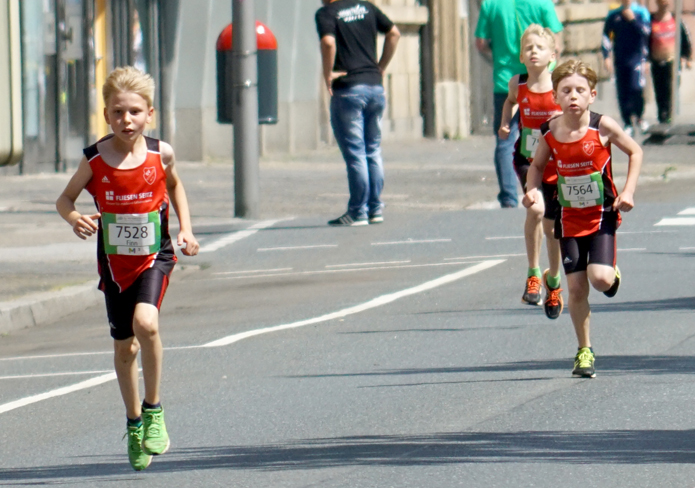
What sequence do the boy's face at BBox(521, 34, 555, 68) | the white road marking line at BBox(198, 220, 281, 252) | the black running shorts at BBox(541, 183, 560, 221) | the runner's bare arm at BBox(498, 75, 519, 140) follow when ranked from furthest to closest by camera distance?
the white road marking line at BBox(198, 220, 281, 252) → the runner's bare arm at BBox(498, 75, 519, 140) → the boy's face at BBox(521, 34, 555, 68) → the black running shorts at BBox(541, 183, 560, 221)

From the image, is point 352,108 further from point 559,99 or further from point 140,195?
point 140,195

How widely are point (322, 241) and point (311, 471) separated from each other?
745 cm

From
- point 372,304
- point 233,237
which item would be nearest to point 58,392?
point 372,304

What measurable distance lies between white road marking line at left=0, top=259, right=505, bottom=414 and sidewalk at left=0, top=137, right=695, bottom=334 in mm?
1750

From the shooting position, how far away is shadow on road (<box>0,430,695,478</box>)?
5.96 m

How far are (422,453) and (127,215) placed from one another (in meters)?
1.41

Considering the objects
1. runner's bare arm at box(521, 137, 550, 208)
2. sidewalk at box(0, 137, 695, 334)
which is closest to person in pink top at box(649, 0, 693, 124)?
sidewalk at box(0, 137, 695, 334)

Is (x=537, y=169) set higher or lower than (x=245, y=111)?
lower

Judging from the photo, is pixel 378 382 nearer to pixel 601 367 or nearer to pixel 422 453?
pixel 601 367

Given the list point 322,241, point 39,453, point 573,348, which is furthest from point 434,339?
point 322,241

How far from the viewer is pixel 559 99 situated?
752 centimetres

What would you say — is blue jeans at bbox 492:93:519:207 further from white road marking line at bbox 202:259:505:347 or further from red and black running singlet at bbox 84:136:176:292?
red and black running singlet at bbox 84:136:176:292

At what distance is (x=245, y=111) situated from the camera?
1498 centimetres

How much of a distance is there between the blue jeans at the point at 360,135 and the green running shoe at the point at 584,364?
6261 millimetres
